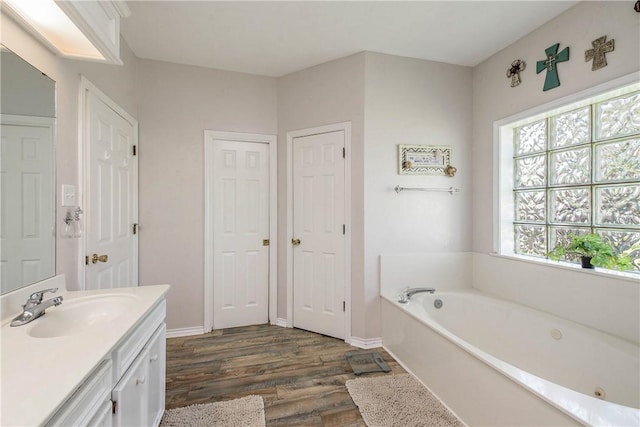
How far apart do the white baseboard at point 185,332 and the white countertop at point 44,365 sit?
5.59 ft

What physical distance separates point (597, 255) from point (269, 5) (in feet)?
8.89

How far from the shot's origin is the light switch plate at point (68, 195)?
1.52 m

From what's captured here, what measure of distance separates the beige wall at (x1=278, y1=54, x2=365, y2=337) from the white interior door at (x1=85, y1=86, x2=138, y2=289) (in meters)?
1.32

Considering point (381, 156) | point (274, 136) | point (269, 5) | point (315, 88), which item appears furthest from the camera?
point (274, 136)

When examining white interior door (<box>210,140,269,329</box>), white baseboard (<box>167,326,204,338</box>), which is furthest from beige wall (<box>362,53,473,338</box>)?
white baseboard (<box>167,326,204,338</box>)

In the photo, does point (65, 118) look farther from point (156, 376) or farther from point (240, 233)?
point (240, 233)

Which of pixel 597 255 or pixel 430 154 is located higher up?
pixel 430 154

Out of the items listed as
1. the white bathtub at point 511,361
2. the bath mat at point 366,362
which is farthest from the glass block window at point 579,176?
the bath mat at point 366,362

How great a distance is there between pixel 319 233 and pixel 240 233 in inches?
33.0

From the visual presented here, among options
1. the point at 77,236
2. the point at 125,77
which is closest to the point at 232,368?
the point at 77,236

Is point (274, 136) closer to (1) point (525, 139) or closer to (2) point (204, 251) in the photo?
(2) point (204, 251)

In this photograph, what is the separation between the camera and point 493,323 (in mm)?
2277

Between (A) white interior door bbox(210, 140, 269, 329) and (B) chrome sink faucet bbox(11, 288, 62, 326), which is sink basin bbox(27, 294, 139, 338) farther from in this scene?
(A) white interior door bbox(210, 140, 269, 329)

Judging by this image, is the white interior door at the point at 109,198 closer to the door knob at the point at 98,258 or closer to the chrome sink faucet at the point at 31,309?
the door knob at the point at 98,258
